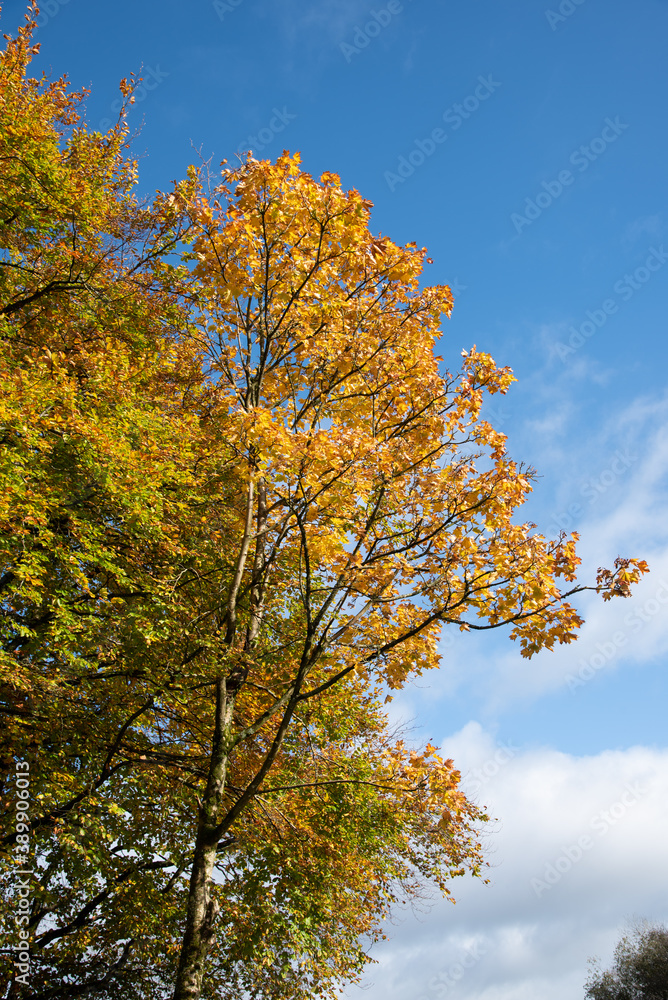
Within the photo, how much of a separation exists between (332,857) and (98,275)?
34.2ft

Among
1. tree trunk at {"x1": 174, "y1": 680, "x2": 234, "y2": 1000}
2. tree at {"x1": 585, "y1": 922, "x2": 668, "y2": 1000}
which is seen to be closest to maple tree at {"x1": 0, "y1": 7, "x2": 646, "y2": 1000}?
tree trunk at {"x1": 174, "y1": 680, "x2": 234, "y2": 1000}

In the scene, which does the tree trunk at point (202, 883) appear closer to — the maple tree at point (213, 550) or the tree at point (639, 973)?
the maple tree at point (213, 550)

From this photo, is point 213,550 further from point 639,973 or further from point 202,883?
point 639,973

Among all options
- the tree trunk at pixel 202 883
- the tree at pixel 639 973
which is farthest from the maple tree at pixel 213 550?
the tree at pixel 639 973

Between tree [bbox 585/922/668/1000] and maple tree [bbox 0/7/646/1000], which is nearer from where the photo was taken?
maple tree [bbox 0/7/646/1000]

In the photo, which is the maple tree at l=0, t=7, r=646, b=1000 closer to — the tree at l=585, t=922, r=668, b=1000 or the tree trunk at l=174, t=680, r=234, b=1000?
the tree trunk at l=174, t=680, r=234, b=1000

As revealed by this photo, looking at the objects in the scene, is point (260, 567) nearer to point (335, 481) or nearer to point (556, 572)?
point (335, 481)

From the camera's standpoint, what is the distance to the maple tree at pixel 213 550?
7047 mm

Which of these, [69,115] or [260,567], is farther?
[69,115]

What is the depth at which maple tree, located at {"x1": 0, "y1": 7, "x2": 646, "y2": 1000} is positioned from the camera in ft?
23.1

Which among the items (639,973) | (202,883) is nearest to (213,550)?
(202,883)

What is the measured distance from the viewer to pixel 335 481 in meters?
7.06

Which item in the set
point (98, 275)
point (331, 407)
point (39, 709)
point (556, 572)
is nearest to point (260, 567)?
point (331, 407)

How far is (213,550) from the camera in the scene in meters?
9.85
